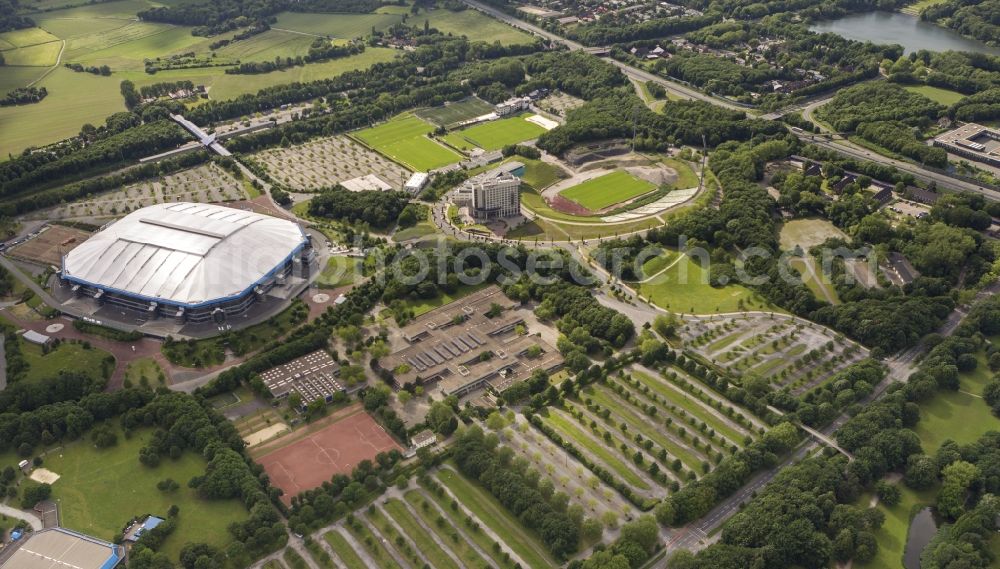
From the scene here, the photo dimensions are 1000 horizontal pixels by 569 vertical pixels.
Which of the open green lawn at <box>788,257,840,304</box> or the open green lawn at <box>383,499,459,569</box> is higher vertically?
the open green lawn at <box>788,257,840,304</box>

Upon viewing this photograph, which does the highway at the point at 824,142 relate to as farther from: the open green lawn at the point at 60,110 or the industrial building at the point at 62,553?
the industrial building at the point at 62,553

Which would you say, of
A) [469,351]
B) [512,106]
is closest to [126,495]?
[469,351]

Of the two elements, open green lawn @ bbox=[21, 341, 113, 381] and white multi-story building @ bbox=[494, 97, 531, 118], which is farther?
white multi-story building @ bbox=[494, 97, 531, 118]

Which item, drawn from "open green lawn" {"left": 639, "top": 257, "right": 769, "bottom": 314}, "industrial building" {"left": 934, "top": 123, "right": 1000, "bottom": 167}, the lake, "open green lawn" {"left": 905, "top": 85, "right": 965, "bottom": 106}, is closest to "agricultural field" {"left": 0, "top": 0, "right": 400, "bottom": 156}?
"open green lawn" {"left": 639, "top": 257, "right": 769, "bottom": 314}

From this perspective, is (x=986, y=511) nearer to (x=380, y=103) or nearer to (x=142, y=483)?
(x=142, y=483)

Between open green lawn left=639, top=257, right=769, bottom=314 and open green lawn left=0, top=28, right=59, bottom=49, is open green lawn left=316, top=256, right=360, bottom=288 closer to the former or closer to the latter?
open green lawn left=639, top=257, right=769, bottom=314

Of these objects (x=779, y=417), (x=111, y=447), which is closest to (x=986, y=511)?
(x=779, y=417)

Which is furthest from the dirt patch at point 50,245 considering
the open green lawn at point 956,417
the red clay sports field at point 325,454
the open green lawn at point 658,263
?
the open green lawn at point 956,417

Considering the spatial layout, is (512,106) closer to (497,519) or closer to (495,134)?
(495,134)
